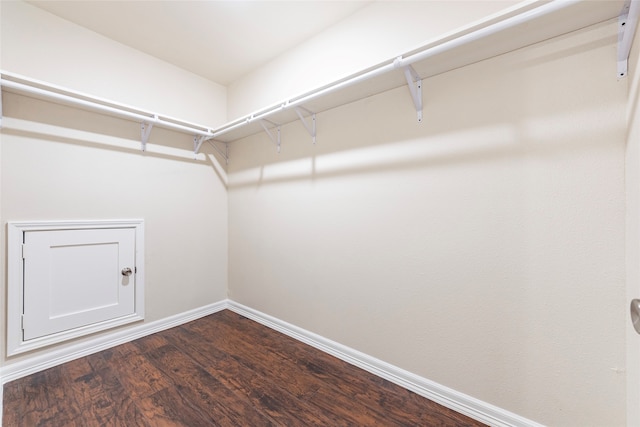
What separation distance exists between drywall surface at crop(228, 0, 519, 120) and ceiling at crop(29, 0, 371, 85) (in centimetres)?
9

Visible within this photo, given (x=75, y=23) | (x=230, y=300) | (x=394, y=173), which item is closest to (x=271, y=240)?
(x=230, y=300)

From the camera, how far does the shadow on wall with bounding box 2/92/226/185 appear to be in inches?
61.7

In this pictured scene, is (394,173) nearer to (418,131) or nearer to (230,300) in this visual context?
(418,131)

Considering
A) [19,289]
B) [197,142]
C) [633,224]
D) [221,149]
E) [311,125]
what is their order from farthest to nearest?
[221,149] < [197,142] < [311,125] < [19,289] < [633,224]

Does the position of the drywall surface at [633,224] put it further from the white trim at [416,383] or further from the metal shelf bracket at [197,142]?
the metal shelf bracket at [197,142]

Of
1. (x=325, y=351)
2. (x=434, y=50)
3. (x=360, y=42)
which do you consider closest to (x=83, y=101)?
(x=360, y=42)

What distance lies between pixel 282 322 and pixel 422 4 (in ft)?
8.00

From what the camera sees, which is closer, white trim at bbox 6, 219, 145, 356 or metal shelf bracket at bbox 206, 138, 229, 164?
white trim at bbox 6, 219, 145, 356

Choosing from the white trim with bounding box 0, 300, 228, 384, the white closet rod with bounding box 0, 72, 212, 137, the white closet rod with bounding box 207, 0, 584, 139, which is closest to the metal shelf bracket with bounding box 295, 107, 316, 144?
the white closet rod with bounding box 207, 0, 584, 139

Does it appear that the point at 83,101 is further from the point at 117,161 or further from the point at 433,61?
the point at 433,61

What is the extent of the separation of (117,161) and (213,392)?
183cm

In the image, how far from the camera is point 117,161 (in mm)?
1971

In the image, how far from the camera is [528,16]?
93cm

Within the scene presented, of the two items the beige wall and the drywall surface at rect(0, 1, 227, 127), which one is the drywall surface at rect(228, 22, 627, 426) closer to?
the beige wall
